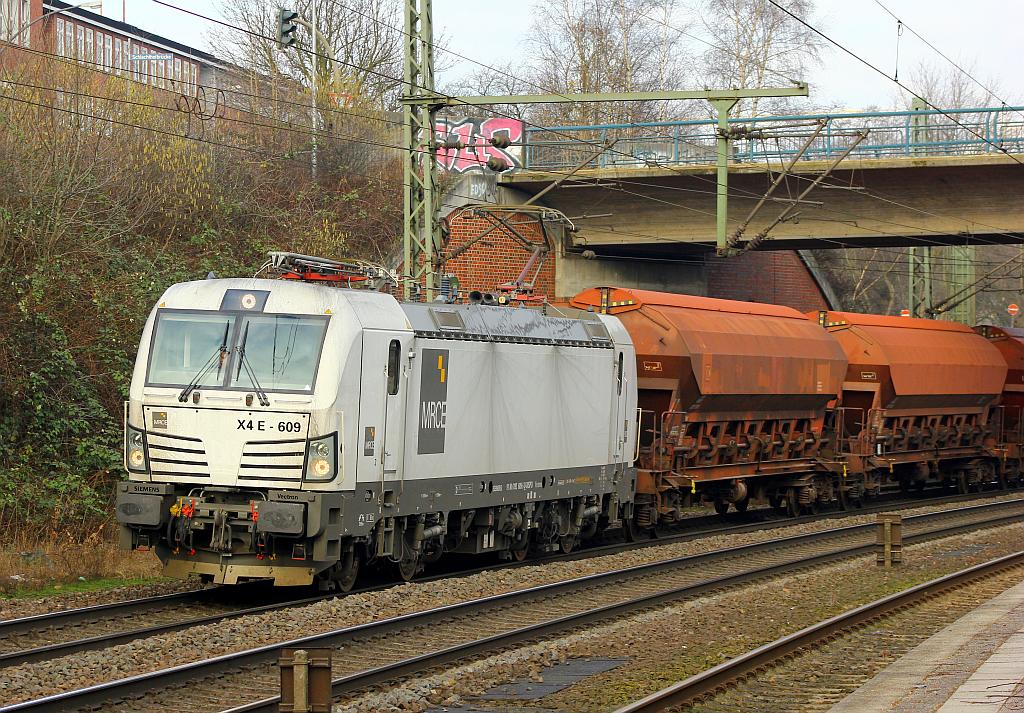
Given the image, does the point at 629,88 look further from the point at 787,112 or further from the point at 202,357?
the point at 202,357

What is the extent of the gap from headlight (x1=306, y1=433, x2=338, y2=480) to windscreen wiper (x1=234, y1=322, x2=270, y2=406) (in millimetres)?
663

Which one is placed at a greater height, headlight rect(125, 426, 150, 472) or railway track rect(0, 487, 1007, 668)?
headlight rect(125, 426, 150, 472)

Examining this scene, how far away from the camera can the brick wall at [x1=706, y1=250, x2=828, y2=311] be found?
40.3 m

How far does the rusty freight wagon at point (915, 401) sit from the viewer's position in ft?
95.8

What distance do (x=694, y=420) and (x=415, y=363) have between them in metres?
9.04

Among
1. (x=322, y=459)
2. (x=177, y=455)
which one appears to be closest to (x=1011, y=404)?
(x=322, y=459)

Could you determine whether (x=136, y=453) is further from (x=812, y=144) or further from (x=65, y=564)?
(x=812, y=144)

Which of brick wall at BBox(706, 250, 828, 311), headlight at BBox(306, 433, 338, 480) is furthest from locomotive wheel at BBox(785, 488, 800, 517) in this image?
headlight at BBox(306, 433, 338, 480)

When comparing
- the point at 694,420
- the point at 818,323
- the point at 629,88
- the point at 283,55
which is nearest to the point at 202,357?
the point at 694,420

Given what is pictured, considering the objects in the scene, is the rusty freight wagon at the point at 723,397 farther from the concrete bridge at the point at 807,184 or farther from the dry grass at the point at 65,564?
the dry grass at the point at 65,564

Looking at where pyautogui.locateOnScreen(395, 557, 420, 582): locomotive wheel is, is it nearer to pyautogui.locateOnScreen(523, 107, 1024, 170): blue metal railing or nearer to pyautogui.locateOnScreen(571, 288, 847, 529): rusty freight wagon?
pyautogui.locateOnScreen(571, 288, 847, 529): rusty freight wagon

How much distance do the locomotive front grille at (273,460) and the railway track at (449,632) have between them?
6.34 ft

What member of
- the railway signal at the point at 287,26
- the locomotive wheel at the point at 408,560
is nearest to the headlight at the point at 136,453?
the locomotive wheel at the point at 408,560

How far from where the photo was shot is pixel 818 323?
29.6m
